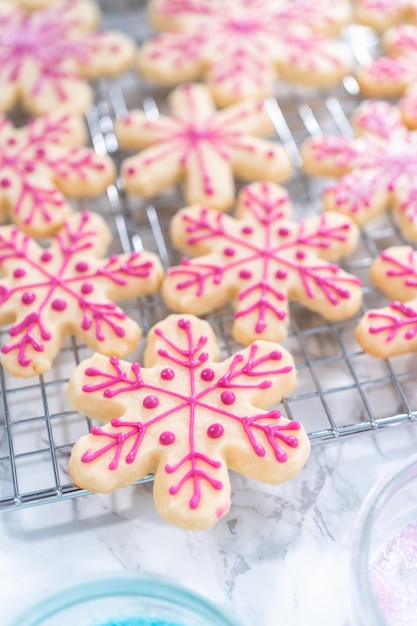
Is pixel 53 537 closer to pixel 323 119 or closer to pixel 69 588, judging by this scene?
pixel 69 588

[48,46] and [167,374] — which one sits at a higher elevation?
[48,46]

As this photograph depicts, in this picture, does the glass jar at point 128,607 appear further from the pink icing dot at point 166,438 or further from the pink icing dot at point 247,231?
the pink icing dot at point 247,231

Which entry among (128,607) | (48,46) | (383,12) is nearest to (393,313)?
(128,607)

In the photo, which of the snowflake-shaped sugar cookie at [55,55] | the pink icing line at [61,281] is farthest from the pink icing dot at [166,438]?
the snowflake-shaped sugar cookie at [55,55]

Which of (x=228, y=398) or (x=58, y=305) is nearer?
(x=228, y=398)

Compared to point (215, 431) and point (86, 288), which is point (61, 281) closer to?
point (86, 288)

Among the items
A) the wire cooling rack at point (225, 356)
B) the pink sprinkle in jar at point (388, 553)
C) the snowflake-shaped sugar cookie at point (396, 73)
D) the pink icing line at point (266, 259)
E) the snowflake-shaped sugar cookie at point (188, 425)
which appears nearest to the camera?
the pink sprinkle in jar at point (388, 553)
